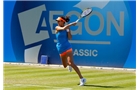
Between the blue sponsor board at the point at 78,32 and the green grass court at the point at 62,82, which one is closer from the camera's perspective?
the green grass court at the point at 62,82

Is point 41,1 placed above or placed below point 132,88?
above

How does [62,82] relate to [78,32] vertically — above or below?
below

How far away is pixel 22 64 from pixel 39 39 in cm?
128

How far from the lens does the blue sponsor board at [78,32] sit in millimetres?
18391

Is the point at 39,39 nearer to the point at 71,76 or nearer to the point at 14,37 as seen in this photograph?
the point at 14,37

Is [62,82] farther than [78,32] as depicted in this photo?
No

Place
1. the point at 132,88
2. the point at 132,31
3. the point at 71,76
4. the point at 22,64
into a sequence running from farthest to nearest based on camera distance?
the point at 22,64, the point at 132,31, the point at 71,76, the point at 132,88

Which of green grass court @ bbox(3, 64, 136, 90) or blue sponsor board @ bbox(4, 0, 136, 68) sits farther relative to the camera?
blue sponsor board @ bbox(4, 0, 136, 68)

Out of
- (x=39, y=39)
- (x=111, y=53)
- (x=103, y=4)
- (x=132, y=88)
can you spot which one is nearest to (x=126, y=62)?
(x=111, y=53)

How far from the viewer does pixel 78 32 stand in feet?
63.9

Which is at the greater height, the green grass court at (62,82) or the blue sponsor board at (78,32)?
the blue sponsor board at (78,32)

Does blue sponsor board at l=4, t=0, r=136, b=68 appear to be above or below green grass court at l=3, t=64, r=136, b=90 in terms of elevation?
above

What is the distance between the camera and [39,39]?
20.4 metres

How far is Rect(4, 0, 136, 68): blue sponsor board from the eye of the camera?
18.4 metres
